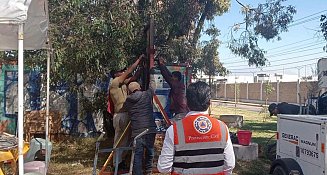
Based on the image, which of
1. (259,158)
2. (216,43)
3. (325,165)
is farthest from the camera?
(216,43)

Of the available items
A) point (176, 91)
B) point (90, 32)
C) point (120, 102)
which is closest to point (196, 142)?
point (120, 102)

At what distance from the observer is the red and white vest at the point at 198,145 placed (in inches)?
128

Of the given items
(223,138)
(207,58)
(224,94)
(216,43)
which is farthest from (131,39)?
(224,94)

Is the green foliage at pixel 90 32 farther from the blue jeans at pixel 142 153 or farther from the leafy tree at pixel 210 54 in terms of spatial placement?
the leafy tree at pixel 210 54

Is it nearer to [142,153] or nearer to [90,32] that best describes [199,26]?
[90,32]

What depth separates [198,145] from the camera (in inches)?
128

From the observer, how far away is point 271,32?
1483cm

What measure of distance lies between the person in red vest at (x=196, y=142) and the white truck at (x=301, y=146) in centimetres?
229

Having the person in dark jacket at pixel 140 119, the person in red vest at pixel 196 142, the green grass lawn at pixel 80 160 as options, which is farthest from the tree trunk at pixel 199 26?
the person in red vest at pixel 196 142

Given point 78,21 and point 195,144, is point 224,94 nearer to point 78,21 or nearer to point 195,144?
point 78,21

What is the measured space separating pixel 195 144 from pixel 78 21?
6205mm

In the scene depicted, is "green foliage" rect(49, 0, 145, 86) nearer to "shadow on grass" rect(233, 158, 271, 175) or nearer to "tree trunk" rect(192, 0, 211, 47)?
"shadow on grass" rect(233, 158, 271, 175)

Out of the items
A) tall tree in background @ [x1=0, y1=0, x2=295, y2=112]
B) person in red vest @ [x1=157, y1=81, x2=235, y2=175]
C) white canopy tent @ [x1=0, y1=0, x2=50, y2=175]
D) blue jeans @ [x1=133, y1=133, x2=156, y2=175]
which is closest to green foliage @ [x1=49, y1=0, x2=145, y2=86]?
tall tree in background @ [x1=0, y1=0, x2=295, y2=112]

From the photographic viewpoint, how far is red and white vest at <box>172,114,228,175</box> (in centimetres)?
324
